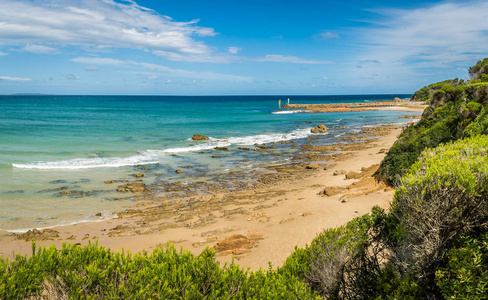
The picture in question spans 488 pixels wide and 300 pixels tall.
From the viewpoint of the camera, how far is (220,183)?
66.3 feet

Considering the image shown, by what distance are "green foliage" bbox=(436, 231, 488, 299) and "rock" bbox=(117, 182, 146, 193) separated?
16236mm

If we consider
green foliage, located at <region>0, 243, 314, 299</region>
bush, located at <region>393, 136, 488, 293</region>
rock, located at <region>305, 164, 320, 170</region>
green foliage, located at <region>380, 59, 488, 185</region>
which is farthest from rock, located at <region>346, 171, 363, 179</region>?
green foliage, located at <region>0, 243, 314, 299</region>

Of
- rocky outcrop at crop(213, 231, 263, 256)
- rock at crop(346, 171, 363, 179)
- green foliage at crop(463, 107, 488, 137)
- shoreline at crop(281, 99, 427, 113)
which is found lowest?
rocky outcrop at crop(213, 231, 263, 256)

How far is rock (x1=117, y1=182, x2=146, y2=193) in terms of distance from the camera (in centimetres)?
1850

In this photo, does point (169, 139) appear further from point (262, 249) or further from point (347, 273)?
point (347, 273)

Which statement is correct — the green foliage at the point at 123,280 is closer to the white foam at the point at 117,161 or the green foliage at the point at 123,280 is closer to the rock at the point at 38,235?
the rock at the point at 38,235

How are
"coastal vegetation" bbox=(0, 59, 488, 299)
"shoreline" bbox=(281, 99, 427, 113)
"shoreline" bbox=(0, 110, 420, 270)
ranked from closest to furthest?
"coastal vegetation" bbox=(0, 59, 488, 299)
"shoreline" bbox=(0, 110, 420, 270)
"shoreline" bbox=(281, 99, 427, 113)

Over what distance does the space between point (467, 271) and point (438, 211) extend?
96 centimetres

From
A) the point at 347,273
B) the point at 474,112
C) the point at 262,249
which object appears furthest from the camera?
the point at 474,112

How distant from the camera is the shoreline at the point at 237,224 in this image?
35.6ft

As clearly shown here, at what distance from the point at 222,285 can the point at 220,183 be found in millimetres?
15091

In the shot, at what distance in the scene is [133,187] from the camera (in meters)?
18.9

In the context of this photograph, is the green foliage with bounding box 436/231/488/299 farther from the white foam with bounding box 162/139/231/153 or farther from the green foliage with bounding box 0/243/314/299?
the white foam with bounding box 162/139/231/153

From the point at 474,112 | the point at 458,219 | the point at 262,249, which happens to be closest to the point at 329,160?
the point at 474,112
